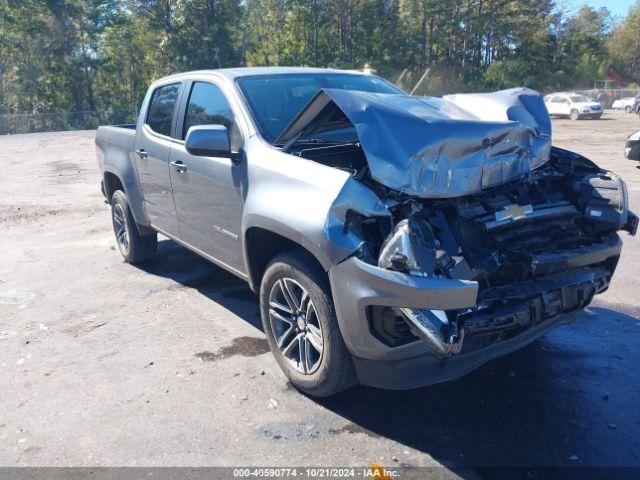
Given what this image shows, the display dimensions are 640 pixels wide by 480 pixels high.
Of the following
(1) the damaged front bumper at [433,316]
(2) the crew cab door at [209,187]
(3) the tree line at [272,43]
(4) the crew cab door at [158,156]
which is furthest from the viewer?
(3) the tree line at [272,43]

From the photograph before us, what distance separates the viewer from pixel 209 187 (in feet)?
14.5

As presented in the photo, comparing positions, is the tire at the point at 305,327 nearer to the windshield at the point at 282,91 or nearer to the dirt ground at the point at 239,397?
the dirt ground at the point at 239,397

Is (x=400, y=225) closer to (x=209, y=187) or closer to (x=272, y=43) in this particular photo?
(x=209, y=187)

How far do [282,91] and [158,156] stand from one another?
1.45 meters

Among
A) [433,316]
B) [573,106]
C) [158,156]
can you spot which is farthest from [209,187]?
[573,106]

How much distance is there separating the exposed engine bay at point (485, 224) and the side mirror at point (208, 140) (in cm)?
49

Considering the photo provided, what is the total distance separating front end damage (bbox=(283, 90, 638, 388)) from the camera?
2.83 metres

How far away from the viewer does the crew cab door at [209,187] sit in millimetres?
4164

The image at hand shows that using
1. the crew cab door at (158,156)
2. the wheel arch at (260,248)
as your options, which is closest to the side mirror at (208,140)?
the wheel arch at (260,248)

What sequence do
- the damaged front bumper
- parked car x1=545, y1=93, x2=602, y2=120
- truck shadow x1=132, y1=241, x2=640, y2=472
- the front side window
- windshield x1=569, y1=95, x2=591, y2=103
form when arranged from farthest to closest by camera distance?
1. windshield x1=569, y1=95, x2=591, y2=103
2. parked car x1=545, y1=93, x2=602, y2=120
3. the front side window
4. truck shadow x1=132, y1=241, x2=640, y2=472
5. the damaged front bumper

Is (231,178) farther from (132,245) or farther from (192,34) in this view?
(192,34)

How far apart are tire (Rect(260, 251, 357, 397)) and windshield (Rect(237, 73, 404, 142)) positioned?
3.43ft

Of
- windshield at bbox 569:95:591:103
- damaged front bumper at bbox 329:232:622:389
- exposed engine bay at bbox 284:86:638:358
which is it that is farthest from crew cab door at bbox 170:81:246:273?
windshield at bbox 569:95:591:103

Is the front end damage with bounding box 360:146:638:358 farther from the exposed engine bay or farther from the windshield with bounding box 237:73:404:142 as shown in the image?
the windshield with bounding box 237:73:404:142
